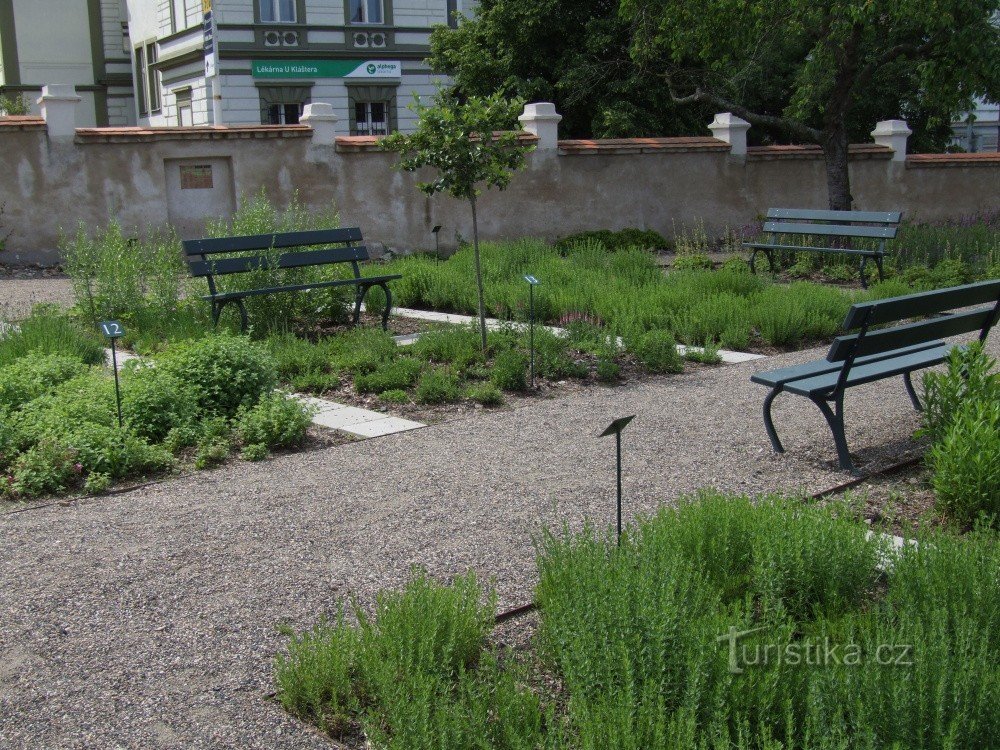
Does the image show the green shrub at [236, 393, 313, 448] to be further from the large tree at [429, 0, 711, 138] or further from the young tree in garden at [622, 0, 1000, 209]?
the large tree at [429, 0, 711, 138]

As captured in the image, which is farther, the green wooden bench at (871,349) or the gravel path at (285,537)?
the green wooden bench at (871,349)

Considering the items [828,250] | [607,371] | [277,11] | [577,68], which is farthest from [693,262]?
[277,11]

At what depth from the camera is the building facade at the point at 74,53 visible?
40062 millimetres

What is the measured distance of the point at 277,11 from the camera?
1319 inches

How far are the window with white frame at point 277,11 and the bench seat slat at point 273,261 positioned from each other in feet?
84.6

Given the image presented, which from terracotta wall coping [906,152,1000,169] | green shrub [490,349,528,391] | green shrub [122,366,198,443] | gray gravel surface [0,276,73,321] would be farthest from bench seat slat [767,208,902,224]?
green shrub [122,366,198,443]

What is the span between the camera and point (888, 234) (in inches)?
511

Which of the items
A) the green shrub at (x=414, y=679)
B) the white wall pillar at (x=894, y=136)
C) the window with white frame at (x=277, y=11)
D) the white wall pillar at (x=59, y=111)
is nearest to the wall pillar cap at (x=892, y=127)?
the white wall pillar at (x=894, y=136)

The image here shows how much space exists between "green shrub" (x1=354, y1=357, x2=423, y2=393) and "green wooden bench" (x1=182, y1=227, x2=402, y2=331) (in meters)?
1.79

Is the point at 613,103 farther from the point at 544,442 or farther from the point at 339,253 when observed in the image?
the point at 544,442

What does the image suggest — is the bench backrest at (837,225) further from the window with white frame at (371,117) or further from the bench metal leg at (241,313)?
the window with white frame at (371,117)

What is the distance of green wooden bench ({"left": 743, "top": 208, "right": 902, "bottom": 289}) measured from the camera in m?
12.9

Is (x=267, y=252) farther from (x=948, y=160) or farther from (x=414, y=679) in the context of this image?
(x=948, y=160)

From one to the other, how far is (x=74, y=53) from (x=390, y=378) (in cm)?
3863
